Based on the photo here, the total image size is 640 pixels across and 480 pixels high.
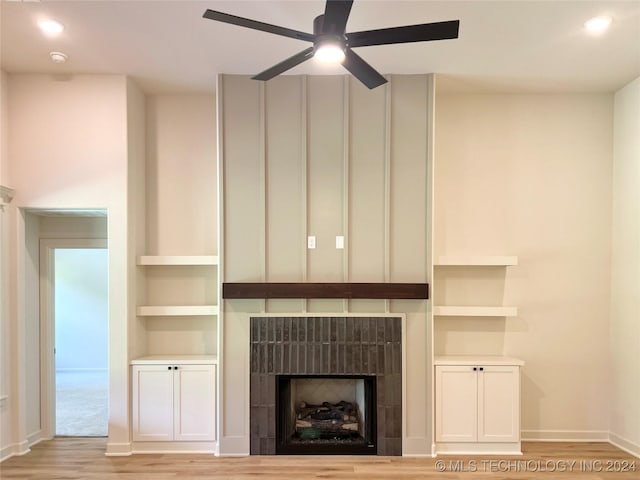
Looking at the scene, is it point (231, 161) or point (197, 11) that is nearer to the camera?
point (197, 11)

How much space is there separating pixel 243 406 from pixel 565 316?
324 centimetres

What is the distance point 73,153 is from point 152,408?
7.91 feet

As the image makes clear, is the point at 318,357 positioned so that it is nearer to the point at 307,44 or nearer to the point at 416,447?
the point at 416,447

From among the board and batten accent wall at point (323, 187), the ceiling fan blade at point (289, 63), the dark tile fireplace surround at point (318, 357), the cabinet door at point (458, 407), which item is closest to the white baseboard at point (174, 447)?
the dark tile fireplace surround at point (318, 357)

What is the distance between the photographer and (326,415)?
4094 mm

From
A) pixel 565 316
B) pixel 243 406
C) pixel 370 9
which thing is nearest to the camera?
pixel 370 9

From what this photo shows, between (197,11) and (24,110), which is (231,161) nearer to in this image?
(197,11)

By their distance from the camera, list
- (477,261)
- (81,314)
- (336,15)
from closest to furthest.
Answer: (336,15) → (477,261) → (81,314)

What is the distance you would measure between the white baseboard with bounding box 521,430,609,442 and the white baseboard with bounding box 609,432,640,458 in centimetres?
6

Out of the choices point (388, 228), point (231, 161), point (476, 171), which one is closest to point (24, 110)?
point (231, 161)

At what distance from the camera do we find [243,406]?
3.88m

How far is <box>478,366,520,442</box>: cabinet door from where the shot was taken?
12.7 feet

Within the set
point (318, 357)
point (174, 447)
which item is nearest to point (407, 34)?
point (318, 357)

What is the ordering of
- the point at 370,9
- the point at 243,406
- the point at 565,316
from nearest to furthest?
the point at 370,9 → the point at 243,406 → the point at 565,316
